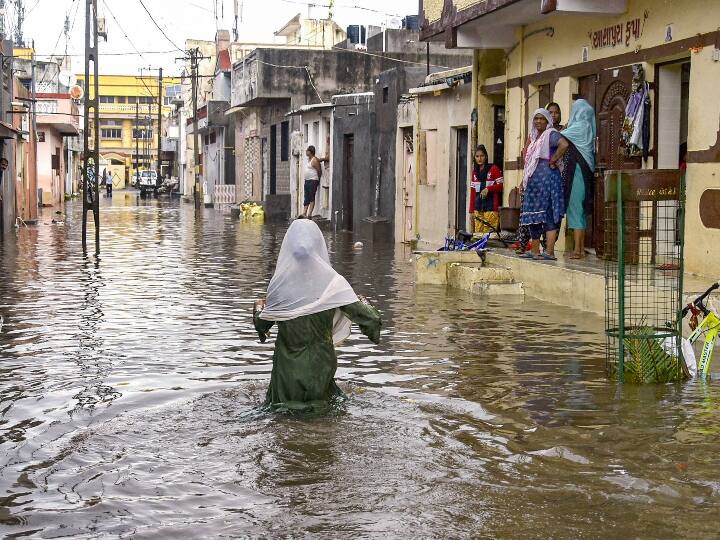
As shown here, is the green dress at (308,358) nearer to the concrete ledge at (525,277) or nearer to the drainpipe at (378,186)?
the concrete ledge at (525,277)

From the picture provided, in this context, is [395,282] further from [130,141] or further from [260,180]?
[130,141]

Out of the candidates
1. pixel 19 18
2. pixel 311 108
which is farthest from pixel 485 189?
pixel 19 18

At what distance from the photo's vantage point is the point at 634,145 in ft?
41.0

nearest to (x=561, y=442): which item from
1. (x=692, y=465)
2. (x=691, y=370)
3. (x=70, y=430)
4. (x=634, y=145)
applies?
(x=692, y=465)

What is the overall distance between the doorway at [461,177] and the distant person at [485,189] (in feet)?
7.74

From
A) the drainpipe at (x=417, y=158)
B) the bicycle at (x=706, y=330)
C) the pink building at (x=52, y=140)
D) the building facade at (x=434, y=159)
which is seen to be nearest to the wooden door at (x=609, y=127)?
the building facade at (x=434, y=159)

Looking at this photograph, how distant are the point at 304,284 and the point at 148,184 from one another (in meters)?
70.8

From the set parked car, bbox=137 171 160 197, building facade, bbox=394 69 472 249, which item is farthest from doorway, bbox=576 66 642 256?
parked car, bbox=137 171 160 197

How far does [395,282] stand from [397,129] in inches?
364

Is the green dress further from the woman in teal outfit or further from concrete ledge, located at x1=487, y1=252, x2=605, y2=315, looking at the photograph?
the woman in teal outfit

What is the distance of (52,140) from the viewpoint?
5294 cm

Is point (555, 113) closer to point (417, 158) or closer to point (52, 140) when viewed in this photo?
point (417, 158)

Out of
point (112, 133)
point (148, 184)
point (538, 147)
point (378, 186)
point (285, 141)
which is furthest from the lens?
point (112, 133)

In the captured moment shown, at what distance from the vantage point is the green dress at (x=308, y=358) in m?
6.51
